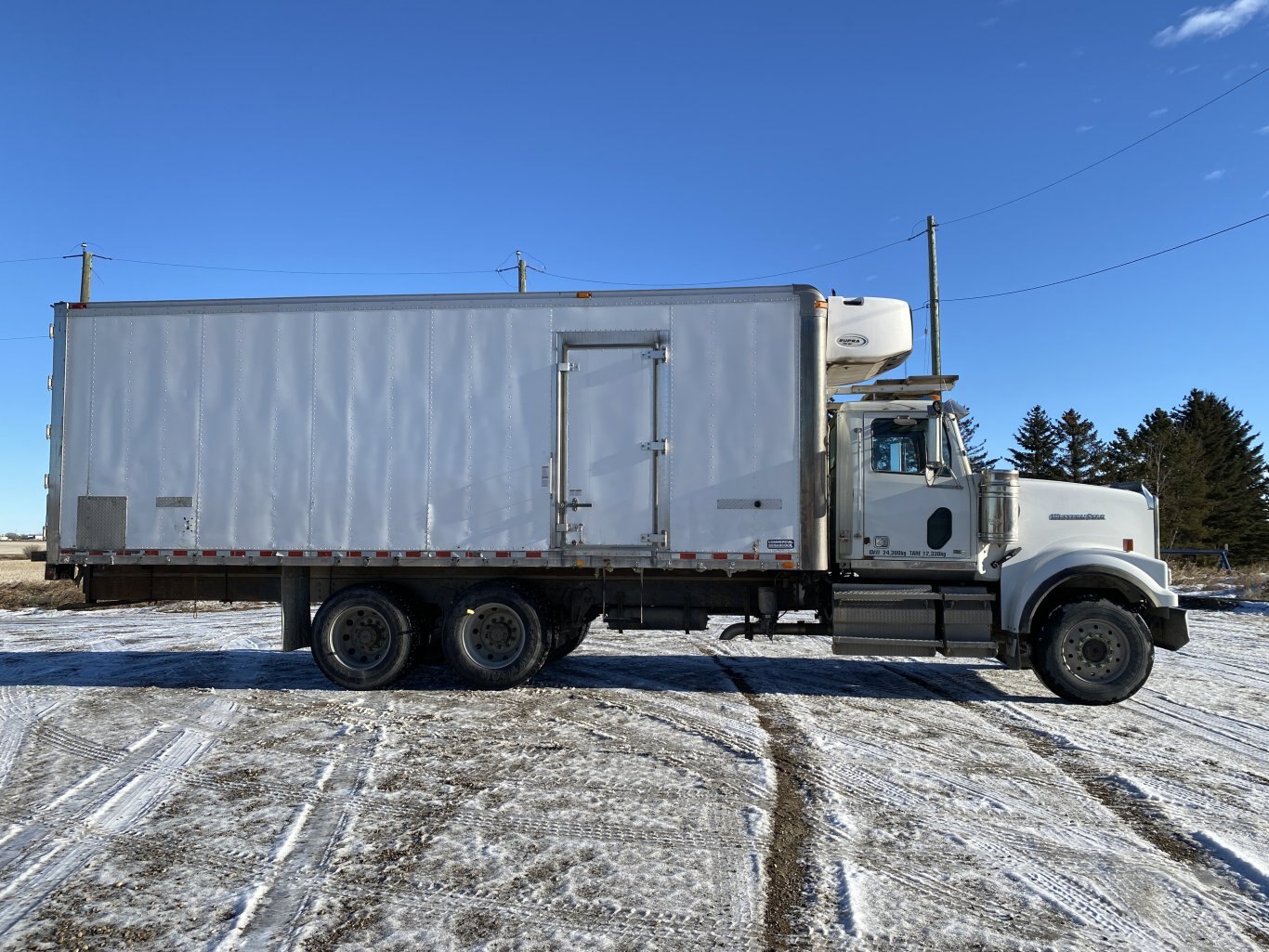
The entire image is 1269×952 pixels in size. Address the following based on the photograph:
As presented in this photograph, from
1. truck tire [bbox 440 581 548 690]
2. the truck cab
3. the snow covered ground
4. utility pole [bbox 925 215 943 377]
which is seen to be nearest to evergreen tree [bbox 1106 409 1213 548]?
utility pole [bbox 925 215 943 377]

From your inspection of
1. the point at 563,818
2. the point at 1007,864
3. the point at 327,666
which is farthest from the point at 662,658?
the point at 1007,864

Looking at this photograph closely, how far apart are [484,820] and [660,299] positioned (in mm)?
5053

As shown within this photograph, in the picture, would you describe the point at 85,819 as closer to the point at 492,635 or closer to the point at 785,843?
the point at 492,635

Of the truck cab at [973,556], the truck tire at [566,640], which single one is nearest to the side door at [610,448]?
the truck tire at [566,640]

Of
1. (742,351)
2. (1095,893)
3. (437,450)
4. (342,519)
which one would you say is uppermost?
(742,351)

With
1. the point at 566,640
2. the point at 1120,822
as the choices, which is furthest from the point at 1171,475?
the point at 1120,822

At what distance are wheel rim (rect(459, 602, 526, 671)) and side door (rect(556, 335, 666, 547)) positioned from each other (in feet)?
3.36

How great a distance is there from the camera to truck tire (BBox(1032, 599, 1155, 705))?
7445mm

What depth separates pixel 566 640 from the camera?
9141 mm

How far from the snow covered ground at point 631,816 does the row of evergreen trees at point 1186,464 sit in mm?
36792

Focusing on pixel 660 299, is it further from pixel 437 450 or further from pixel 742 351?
pixel 437 450

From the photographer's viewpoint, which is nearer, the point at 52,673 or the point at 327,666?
the point at 327,666

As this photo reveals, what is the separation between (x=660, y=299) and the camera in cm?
786

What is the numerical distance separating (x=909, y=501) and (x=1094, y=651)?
2.18 metres
